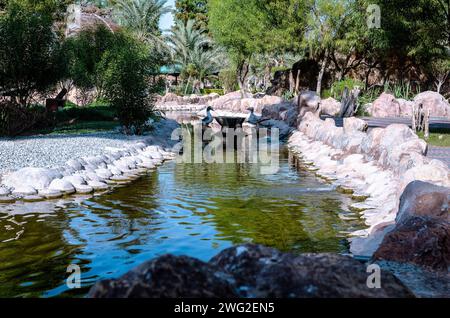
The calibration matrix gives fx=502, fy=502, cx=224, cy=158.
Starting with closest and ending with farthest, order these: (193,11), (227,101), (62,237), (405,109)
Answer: (62,237)
(405,109)
(227,101)
(193,11)

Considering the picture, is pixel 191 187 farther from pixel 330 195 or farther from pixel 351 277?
pixel 351 277

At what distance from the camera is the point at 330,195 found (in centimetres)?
1025

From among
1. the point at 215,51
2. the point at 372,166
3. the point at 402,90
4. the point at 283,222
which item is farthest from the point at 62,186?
the point at 215,51

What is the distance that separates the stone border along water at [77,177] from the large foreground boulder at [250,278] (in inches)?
286

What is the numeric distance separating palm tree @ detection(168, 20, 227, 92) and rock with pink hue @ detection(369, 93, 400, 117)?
25.0 meters

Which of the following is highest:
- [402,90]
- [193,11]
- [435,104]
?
[193,11]

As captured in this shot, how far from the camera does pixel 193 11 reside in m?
63.7

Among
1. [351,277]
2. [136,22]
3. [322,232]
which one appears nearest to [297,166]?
[322,232]

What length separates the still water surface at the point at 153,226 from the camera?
6012mm

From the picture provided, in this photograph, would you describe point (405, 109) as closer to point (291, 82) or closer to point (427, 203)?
point (291, 82)

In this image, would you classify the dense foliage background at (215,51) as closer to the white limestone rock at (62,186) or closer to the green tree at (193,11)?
the green tree at (193,11)

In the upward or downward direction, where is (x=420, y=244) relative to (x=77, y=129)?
downward

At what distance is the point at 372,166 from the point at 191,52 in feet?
137

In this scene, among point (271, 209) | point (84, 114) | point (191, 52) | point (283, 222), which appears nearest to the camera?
point (283, 222)
